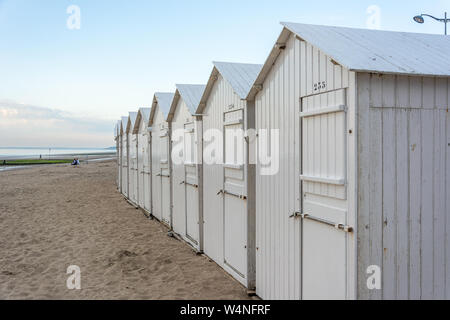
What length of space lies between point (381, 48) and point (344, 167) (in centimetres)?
136

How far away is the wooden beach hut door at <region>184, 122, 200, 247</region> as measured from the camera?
7919mm

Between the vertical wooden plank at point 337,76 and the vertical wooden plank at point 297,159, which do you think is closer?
the vertical wooden plank at point 337,76

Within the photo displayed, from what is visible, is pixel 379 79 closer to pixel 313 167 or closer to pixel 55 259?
pixel 313 167

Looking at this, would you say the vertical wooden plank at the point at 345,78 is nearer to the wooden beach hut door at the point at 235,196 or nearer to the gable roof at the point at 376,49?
the gable roof at the point at 376,49

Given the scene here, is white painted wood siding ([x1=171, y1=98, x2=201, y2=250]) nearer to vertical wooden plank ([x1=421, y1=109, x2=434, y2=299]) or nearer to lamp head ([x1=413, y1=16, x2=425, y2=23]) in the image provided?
vertical wooden plank ([x1=421, y1=109, x2=434, y2=299])

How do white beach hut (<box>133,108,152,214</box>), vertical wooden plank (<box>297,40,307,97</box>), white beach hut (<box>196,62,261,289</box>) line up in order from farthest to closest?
white beach hut (<box>133,108,152,214</box>)
white beach hut (<box>196,62,261,289</box>)
vertical wooden plank (<box>297,40,307,97</box>)

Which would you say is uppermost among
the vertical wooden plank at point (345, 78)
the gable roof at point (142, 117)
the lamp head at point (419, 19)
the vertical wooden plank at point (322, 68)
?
the lamp head at point (419, 19)

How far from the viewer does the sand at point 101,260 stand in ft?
19.3

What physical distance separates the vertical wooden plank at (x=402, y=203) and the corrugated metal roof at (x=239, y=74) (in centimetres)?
250

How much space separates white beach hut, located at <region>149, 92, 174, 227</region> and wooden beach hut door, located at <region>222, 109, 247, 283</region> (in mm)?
3517

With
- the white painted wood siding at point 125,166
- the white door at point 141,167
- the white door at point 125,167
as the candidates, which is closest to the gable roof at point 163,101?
the white door at point 141,167

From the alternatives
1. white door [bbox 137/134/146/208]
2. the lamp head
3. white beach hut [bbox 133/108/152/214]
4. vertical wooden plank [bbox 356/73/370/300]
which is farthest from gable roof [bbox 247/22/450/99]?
white door [bbox 137/134/146/208]
